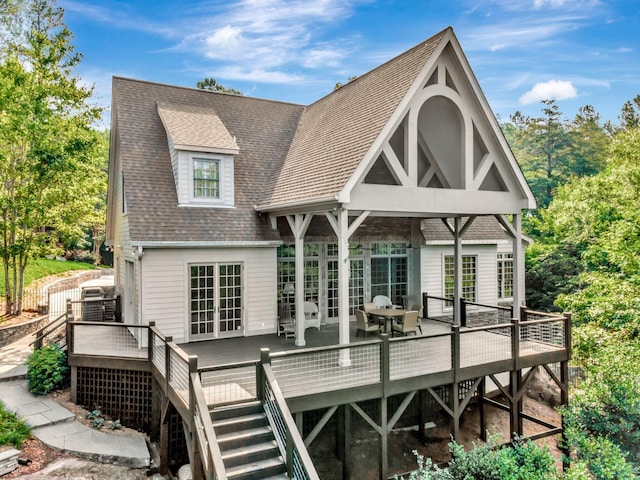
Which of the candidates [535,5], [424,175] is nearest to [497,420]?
[424,175]

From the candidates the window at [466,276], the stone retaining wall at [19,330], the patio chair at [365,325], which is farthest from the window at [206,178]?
→ the window at [466,276]

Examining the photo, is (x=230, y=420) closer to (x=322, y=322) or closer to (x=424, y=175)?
(x=322, y=322)

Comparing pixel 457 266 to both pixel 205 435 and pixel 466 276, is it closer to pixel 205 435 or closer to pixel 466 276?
pixel 466 276

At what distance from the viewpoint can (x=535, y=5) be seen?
19.7 metres

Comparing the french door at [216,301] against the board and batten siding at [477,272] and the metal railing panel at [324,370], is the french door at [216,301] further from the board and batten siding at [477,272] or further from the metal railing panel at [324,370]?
the board and batten siding at [477,272]

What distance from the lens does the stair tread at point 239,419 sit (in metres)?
6.68

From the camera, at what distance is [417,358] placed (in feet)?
31.0

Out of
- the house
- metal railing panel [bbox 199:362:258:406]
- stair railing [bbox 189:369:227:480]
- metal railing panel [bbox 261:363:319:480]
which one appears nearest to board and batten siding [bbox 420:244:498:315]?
the house

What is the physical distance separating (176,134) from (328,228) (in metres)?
5.16

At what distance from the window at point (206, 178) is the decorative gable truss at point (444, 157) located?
4.38 metres

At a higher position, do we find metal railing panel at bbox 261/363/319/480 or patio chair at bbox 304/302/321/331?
patio chair at bbox 304/302/321/331

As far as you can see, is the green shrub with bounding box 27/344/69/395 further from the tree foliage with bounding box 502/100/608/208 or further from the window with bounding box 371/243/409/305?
the tree foliage with bounding box 502/100/608/208

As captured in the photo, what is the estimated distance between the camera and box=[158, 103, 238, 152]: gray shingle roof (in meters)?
12.1

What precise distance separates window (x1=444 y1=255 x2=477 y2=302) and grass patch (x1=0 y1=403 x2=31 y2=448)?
42.3 ft
